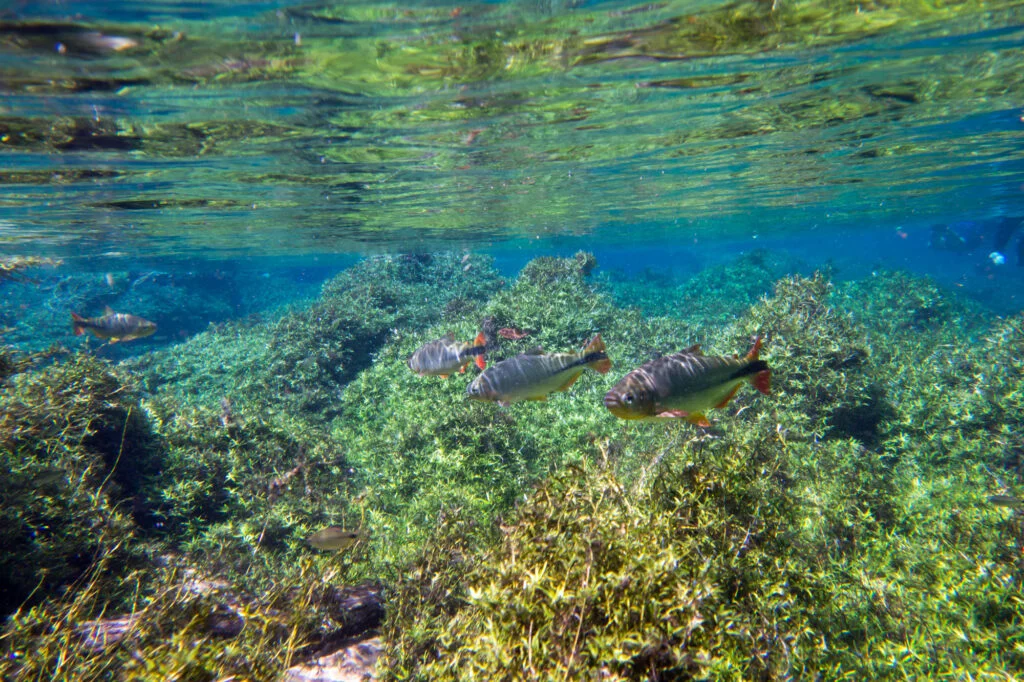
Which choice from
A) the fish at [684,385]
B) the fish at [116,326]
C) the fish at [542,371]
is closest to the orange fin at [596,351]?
the fish at [542,371]

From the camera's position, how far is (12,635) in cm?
420

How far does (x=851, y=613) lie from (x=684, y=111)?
43.1 ft

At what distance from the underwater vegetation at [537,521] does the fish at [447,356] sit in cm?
136

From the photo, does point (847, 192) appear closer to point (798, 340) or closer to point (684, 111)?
point (684, 111)

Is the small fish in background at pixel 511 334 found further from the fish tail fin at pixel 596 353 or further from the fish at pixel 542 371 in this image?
the fish tail fin at pixel 596 353

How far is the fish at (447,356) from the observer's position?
7.55 meters

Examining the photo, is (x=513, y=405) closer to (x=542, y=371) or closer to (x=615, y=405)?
(x=542, y=371)

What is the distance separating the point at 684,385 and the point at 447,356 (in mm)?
4277

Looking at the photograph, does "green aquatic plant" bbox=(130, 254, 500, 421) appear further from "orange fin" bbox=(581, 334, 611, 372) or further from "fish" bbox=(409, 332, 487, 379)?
"orange fin" bbox=(581, 334, 611, 372)

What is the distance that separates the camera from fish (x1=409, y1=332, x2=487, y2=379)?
7.55m

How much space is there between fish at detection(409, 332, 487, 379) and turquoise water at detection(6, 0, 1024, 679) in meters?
1.39

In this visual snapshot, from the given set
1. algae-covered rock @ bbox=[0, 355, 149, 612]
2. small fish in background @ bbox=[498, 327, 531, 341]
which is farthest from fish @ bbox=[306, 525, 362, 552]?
small fish in background @ bbox=[498, 327, 531, 341]

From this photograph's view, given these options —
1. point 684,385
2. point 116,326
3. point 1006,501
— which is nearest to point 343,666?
point 684,385

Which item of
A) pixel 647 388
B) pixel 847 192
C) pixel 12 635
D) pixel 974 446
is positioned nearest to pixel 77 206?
pixel 12 635
